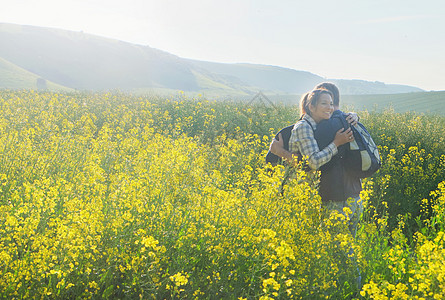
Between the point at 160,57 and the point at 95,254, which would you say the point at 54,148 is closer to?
the point at 95,254

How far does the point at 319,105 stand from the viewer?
12.1 feet

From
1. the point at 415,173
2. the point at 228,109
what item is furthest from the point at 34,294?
the point at 228,109

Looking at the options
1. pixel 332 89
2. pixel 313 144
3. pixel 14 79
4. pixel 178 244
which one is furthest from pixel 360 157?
pixel 14 79

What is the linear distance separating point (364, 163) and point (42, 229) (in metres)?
2.56

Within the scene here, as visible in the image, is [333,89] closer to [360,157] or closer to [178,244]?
[360,157]

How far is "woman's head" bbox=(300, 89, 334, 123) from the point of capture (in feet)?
12.1

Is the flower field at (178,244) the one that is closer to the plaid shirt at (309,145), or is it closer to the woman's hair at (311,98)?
the plaid shirt at (309,145)

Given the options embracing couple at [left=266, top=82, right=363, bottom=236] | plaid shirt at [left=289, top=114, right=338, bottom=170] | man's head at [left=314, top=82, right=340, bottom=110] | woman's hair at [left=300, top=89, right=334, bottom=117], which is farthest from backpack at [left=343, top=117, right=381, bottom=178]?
man's head at [left=314, top=82, right=340, bottom=110]

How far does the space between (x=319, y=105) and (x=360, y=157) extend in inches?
22.4

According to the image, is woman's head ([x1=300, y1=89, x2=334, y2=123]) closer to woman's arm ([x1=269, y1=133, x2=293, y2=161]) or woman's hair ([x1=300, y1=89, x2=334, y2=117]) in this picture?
woman's hair ([x1=300, y1=89, x2=334, y2=117])

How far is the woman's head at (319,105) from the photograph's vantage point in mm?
3680

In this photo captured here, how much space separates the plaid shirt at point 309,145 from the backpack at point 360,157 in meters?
0.19

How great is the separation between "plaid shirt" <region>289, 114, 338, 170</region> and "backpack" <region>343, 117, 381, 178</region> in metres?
0.19

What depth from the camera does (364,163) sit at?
3559 mm
